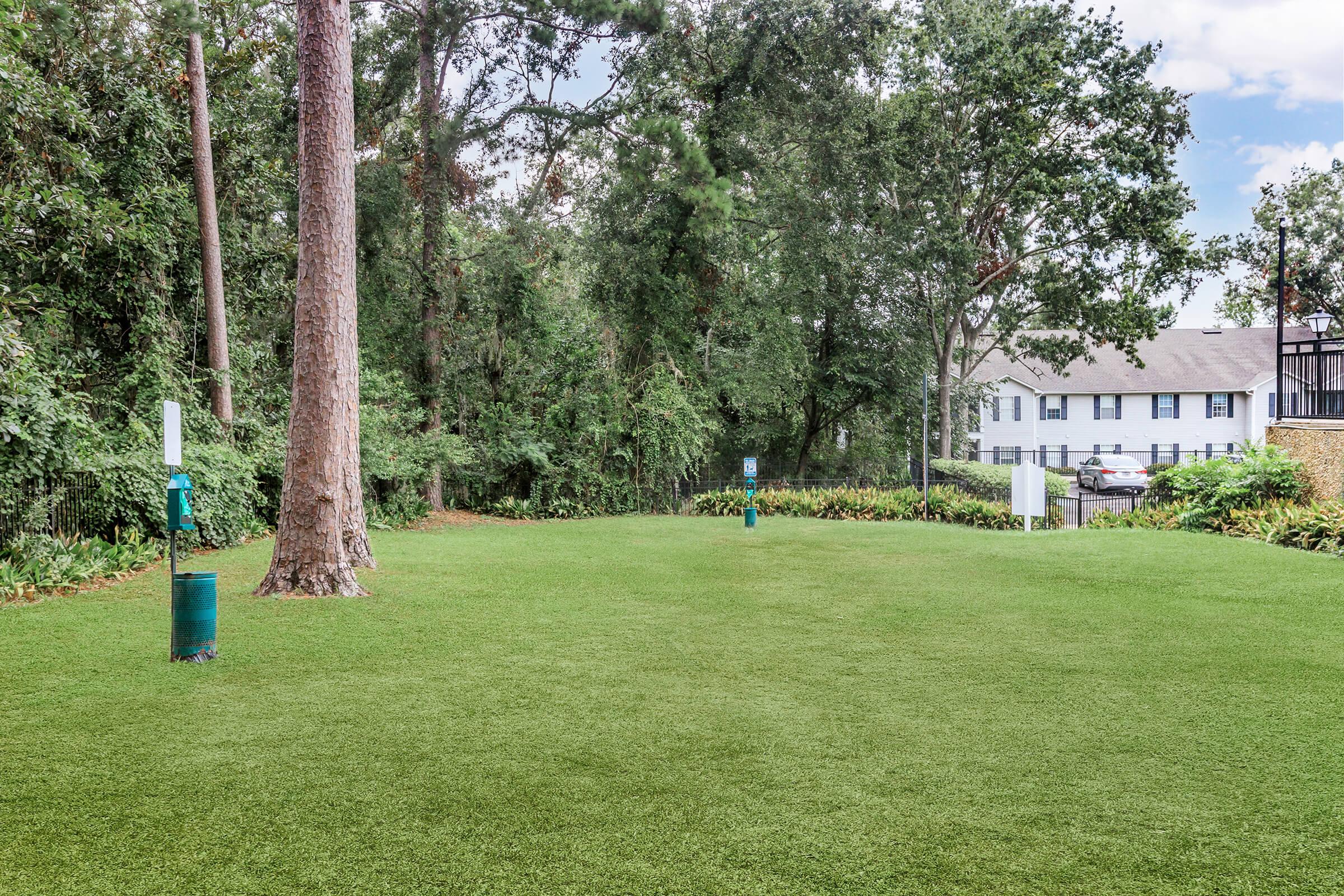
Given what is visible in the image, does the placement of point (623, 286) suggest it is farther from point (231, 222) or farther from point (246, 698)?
point (246, 698)

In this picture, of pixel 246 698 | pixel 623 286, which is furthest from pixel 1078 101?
pixel 246 698

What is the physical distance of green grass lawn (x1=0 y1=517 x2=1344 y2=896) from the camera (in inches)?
126

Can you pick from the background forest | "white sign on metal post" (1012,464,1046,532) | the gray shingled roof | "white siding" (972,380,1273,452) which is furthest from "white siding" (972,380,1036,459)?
"white sign on metal post" (1012,464,1046,532)

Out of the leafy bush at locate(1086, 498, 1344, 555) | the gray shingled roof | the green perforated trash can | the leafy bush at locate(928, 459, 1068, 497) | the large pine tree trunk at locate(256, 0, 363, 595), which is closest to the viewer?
the green perforated trash can

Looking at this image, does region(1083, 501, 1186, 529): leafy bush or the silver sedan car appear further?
the silver sedan car

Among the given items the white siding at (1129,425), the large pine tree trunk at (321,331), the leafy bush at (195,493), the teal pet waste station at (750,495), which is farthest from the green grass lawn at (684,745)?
the white siding at (1129,425)

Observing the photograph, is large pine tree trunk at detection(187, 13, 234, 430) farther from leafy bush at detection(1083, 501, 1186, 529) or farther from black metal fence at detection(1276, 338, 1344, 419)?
black metal fence at detection(1276, 338, 1344, 419)

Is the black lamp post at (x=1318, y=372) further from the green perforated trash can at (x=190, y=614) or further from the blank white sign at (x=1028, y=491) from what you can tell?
the green perforated trash can at (x=190, y=614)

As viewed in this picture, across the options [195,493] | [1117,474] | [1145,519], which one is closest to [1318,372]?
[1145,519]

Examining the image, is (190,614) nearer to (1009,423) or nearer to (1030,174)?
(1030,174)

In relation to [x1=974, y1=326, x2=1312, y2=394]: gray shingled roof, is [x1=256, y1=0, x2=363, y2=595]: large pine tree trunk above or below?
below

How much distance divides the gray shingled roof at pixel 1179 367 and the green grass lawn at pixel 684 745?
104ft

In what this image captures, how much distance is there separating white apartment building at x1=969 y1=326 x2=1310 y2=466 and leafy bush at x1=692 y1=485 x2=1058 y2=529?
17.5 meters

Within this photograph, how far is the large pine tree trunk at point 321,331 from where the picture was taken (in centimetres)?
905
